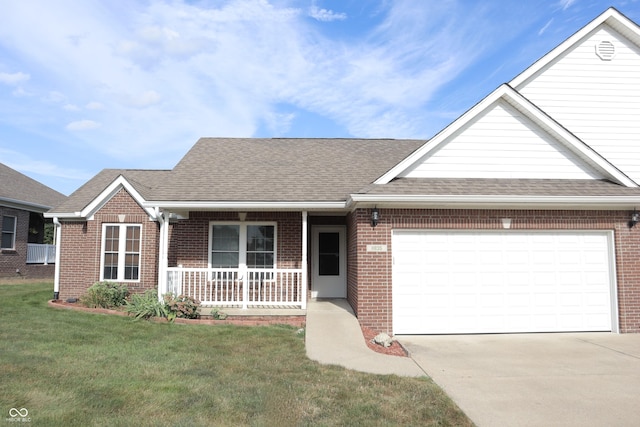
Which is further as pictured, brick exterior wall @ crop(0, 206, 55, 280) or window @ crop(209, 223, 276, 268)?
brick exterior wall @ crop(0, 206, 55, 280)

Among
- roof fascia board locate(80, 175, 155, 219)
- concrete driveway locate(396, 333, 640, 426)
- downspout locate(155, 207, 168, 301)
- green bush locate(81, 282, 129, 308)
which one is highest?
roof fascia board locate(80, 175, 155, 219)

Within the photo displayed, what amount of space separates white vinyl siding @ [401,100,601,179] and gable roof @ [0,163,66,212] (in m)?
19.4

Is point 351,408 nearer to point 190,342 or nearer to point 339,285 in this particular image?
point 190,342

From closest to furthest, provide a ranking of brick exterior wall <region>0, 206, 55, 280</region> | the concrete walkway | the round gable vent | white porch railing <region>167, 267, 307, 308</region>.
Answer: the concrete walkway
white porch railing <region>167, 267, 307, 308</region>
the round gable vent
brick exterior wall <region>0, 206, 55, 280</region>

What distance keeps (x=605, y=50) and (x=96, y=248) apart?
16.1m

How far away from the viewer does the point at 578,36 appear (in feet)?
36.4

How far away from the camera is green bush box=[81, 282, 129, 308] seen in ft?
37.9

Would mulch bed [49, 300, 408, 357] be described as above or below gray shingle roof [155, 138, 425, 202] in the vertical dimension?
below

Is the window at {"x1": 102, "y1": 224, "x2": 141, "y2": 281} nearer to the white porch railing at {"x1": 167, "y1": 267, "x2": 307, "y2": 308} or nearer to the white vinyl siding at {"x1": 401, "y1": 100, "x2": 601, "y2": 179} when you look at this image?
the white porch railing at {"x1": 167, "y1": 267, "x2": 307, "y2": 308}

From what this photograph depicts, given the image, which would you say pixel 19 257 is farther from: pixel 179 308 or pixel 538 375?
pixel 538 375

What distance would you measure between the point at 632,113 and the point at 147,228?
47.1 feet

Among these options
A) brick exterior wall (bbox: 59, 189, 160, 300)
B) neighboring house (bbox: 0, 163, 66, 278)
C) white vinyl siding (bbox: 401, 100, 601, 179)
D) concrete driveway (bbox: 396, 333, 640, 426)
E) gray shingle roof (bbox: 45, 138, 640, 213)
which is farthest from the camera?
neighboring house (bbox: 0, 163, 66, 278)

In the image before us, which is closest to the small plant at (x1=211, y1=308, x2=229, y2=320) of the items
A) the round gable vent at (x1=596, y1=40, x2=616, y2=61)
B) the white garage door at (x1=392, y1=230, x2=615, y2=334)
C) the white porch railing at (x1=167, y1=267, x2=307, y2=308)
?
the white porch railing at (x1=167, y1=267, x2=307, y2=308)

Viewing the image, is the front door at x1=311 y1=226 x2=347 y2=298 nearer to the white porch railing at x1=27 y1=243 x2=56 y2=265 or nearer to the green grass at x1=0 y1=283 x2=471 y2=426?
the green grass at x1=0 y1=283 x2=471 y2=426
